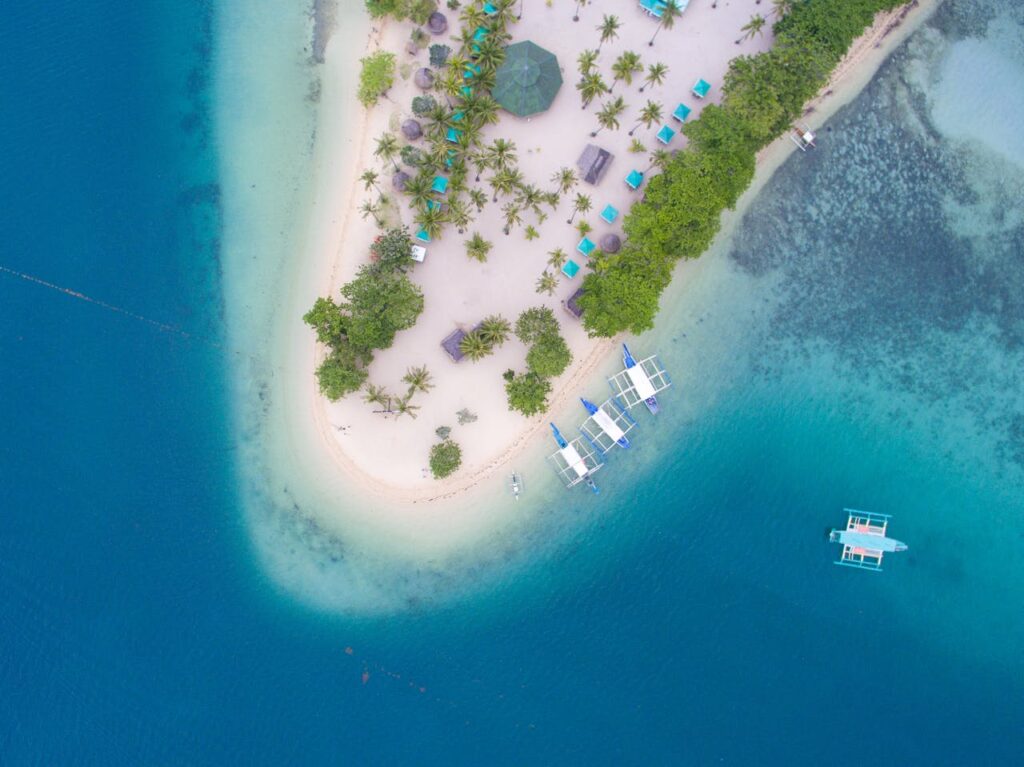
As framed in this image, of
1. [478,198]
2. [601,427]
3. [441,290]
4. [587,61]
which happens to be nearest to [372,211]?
[441,290]

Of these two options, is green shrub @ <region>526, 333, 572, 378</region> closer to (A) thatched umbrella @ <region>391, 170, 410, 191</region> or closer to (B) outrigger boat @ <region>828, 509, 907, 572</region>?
(A) thatched umbrella @ <region>391, 170, 410, 191</region>

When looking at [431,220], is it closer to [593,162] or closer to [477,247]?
A: [477,247]

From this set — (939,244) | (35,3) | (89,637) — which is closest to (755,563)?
(939,244)

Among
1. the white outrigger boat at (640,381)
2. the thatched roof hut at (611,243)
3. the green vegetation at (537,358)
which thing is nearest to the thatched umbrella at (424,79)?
the thatched roof hut at (611,243)

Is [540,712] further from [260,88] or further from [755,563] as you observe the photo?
[260,88]

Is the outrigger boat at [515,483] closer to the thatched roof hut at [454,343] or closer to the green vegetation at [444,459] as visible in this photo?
the green vegetation at [444,459]

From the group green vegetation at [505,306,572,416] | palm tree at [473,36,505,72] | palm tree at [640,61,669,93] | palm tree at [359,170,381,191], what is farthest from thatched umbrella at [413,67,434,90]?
green vegetation at [505,306,572,416]

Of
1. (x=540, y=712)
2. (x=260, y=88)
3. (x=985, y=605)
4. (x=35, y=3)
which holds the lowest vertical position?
(x=540, y=712)
